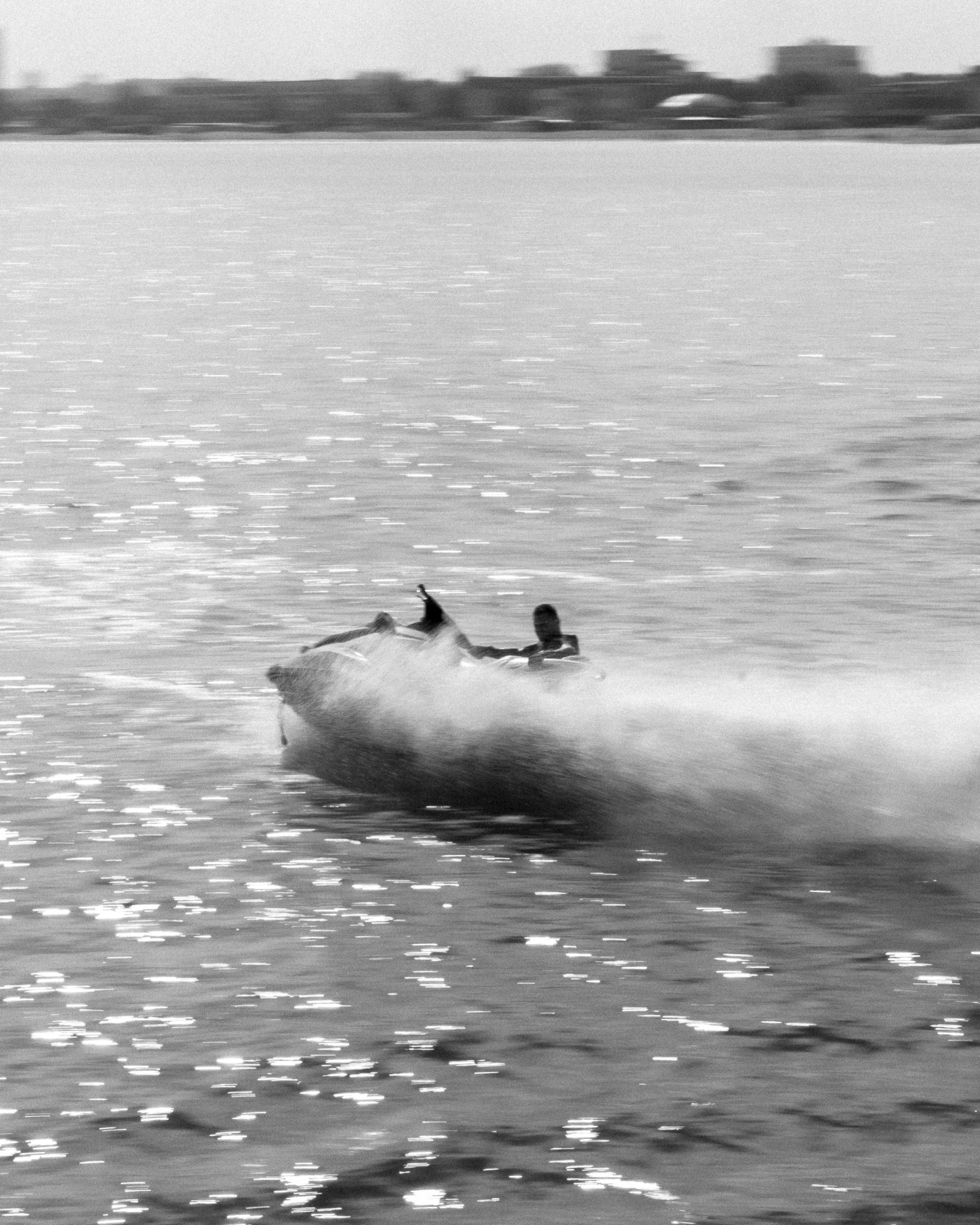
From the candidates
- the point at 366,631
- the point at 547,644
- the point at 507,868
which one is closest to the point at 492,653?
the point at 547,644

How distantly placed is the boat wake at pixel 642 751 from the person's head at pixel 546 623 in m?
0.55

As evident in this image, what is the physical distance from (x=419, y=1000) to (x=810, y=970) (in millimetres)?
3771

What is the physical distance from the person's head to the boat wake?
1.82 ft

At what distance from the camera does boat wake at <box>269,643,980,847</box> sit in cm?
2577

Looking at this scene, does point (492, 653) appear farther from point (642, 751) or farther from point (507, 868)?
point (507, 868)

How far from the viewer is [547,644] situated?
27844 millimetres

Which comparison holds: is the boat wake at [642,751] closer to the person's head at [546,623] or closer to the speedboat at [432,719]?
the speedboat at [432,719]

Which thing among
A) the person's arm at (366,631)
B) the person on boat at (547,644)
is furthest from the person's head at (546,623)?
the person's arm at (366,631)

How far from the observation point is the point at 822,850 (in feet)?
81.4

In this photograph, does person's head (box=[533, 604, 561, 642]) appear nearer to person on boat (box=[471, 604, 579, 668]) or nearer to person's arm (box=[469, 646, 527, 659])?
person on boat (box=[471, 604, 579, 668])

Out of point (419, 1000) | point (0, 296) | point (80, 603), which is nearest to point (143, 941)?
point (419, 1000)

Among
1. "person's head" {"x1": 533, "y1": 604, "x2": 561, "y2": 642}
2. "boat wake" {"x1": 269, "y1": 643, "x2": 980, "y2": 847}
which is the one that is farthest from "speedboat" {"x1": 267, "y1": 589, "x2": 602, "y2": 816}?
"person's head" {"x1": 533, "y1": 604, "x2": 561, "y2": 642}

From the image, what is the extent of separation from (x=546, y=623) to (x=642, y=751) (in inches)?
78.8

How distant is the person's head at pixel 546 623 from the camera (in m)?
27.5
